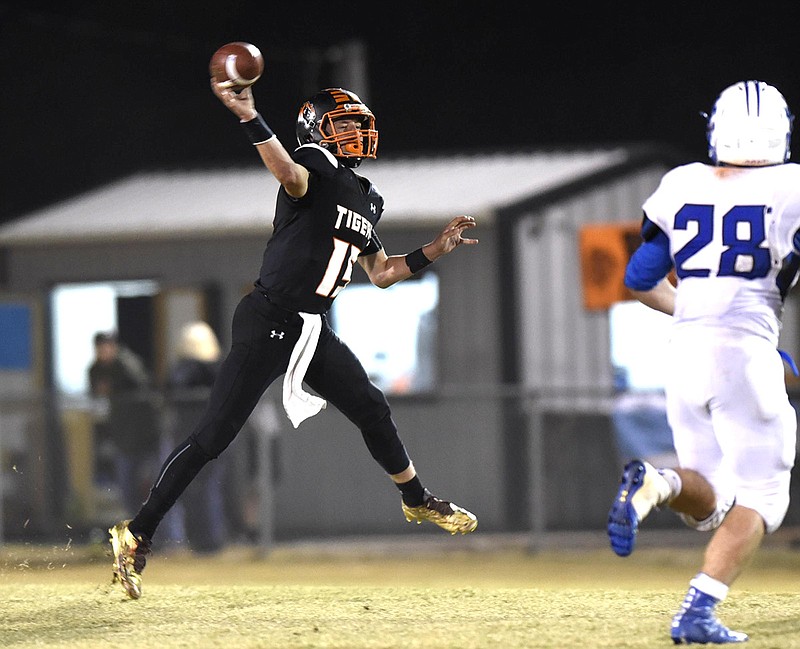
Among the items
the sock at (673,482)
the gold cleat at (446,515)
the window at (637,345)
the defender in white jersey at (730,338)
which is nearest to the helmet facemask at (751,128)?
the defender in white jersey at (730,338)

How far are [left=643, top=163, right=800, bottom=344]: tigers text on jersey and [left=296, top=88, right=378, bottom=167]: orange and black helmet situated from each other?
79.7 inches

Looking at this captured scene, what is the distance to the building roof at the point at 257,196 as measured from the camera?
54.8ft

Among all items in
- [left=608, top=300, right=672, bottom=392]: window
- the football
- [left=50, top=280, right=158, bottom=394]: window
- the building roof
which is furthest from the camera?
[left=50, top=280, right=158, bottom=394]: window

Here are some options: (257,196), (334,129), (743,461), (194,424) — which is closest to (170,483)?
(334,129)

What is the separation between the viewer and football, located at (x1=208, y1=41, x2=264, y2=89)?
686 cm

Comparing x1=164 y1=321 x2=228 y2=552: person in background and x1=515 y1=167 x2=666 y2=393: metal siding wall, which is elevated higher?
x1=515 y1=167 x2=666 y2=393: metal siding wall

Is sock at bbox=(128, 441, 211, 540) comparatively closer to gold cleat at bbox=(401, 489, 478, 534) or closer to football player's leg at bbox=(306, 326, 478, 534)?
football player's leg at bbox=(306, 326, 478, 534)

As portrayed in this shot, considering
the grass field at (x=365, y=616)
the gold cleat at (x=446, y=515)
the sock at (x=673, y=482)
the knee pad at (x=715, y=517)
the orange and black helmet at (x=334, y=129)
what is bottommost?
the grass field at (x=365, y=616)

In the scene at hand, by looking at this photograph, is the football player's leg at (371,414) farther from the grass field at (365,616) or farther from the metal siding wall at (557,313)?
the metal siding wall at (557,313)

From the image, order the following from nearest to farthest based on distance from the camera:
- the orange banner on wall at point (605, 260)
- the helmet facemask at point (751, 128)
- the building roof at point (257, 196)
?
the helmet facemask at point (751, 128) → the orange banner on wall at point (605, 260) → the building roof at point (257, 196)

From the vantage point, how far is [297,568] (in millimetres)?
13562

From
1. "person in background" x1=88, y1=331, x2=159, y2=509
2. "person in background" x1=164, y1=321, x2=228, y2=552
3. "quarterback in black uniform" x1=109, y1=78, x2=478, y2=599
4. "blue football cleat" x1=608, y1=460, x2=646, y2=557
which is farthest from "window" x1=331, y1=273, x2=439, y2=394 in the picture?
"blue football cleat" x1=608, y1=460, x2=646, y2=557

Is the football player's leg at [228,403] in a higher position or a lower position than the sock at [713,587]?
higher

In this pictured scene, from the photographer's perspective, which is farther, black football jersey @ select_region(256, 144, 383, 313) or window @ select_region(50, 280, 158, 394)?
window @ select_region(50, 280, 158, 394)
